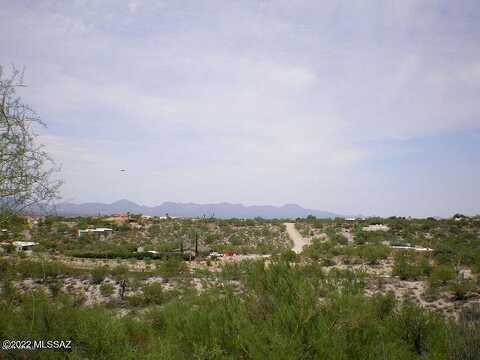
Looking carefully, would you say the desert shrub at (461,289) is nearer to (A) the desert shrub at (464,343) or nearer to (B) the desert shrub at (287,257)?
(B) the desert shrub at (287,257)

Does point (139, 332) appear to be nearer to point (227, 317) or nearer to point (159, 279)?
point (227, 317)

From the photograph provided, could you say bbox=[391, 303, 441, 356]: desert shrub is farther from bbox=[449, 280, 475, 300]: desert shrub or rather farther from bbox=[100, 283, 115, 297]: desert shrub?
bbox=[100, 283, 115, 297]: desert shrub

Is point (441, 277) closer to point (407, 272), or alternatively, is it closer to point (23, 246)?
point (407, 272)

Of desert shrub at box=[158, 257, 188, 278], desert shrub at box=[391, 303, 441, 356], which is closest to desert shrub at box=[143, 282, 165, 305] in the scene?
desert shrub at box=[158, 257, 188, 278]

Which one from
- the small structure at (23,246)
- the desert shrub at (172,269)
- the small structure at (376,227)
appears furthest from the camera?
the small structure at (376,227)

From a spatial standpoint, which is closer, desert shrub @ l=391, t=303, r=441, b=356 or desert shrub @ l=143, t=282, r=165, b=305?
desert shrub @ l=391, t=303, r=441, b=356

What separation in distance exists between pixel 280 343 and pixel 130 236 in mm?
43597

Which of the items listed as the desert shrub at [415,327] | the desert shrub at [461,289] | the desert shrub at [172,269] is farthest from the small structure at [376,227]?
the desert shrub at [415,327]

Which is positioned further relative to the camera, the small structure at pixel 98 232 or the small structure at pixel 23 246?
the small structure at pixel 98 232

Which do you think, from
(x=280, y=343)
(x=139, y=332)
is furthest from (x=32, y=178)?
(x=280, y=343)

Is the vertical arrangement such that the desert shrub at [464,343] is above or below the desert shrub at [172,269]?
above

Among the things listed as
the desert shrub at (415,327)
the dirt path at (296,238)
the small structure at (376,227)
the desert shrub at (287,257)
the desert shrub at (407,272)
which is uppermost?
the desert shrub at (287,257)

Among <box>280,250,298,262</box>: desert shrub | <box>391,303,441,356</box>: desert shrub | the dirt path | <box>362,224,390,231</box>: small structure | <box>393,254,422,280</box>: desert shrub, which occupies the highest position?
<box>280,250,298,262</box>: desert shrub

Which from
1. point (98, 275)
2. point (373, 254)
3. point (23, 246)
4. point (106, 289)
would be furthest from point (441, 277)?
point (23, 246)
